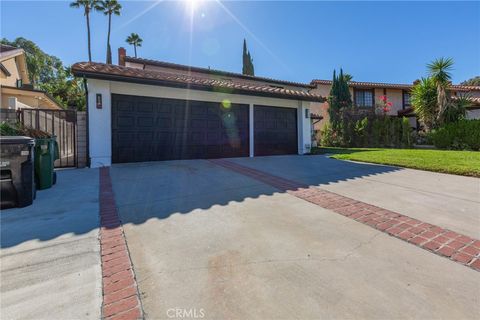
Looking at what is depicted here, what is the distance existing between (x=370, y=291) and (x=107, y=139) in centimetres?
799

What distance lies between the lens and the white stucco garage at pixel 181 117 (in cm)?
757

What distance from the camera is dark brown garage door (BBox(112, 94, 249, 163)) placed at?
8000 millimetres

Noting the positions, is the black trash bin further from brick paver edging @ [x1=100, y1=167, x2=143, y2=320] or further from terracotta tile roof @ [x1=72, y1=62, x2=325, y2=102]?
terracotta tile roof @ [x1=72, y1=62, x2=325, y2=102]

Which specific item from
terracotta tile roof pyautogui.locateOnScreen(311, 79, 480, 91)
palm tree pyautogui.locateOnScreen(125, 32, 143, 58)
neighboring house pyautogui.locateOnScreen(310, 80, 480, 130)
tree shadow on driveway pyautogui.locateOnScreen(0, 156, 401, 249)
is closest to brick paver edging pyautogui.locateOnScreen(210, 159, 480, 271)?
tree shadow on driveway pyautogui.locateOnScreen(0, 156, 401, 249)

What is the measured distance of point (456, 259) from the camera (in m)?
2.31

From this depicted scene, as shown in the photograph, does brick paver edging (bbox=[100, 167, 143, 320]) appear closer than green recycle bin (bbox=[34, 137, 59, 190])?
Yes

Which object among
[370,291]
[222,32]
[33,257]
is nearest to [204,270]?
[370,291]

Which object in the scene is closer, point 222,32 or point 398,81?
point 222,32

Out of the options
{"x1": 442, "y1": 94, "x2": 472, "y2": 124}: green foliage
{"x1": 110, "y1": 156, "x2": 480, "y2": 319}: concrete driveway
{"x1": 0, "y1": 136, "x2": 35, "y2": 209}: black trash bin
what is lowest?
{"x1": 110, "y1": 156, "x2": 480, "y2": 319}: concrete driveway

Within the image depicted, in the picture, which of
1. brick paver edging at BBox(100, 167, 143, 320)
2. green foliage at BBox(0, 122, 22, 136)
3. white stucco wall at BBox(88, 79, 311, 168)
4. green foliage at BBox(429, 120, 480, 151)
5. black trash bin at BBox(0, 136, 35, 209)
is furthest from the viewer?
green foliage at BBox(429, 120, 480, 151)

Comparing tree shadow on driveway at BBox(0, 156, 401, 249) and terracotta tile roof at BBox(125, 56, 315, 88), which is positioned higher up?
terracotta tile roof at BBox(125, 56, 315, 88)

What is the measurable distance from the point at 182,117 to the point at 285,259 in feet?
24.9

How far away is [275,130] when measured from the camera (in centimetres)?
1117

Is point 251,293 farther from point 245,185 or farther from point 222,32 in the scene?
point 222,32
